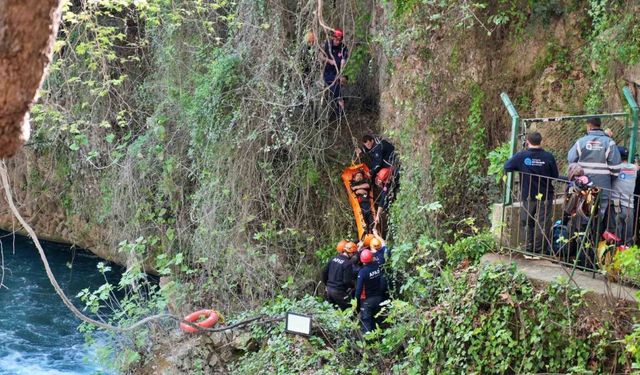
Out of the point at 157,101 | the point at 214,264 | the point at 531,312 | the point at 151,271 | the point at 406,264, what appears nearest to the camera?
the point at 531,312

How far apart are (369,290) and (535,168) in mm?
3276

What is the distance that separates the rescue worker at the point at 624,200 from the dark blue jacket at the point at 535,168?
64 centimetres

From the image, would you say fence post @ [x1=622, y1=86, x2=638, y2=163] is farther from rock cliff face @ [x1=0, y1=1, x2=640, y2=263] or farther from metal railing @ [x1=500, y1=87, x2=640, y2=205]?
rock cliff face @ [x1=0, y1=1, x2=640, y2=263]

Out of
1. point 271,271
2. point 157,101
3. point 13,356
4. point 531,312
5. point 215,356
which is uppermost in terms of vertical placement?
point 157,101

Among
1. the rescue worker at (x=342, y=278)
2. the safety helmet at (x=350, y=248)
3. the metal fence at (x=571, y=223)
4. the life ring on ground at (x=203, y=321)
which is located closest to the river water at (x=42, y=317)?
the life ring on ground at (x=203, y=321)

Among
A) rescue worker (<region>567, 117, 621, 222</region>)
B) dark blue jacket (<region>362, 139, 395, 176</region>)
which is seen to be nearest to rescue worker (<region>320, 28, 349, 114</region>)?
dark blue jacket (<region>362, 139, 395, 176</region>)

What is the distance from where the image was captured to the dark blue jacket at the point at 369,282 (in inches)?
415

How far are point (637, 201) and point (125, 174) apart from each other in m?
10.1

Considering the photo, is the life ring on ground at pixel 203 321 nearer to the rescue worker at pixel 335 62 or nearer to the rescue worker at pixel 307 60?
the rescue worker at pixel 335 62

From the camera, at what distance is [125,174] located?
15195 mm

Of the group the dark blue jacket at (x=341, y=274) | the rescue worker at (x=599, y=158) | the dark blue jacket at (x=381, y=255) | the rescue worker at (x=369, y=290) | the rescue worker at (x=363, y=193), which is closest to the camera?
the rescue worker at (x=599, y=158)

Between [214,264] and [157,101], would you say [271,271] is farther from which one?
[157,101]

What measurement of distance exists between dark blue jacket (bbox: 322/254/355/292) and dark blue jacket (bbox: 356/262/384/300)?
0.44m

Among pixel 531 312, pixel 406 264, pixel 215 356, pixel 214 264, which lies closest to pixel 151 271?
pixel 214 264
